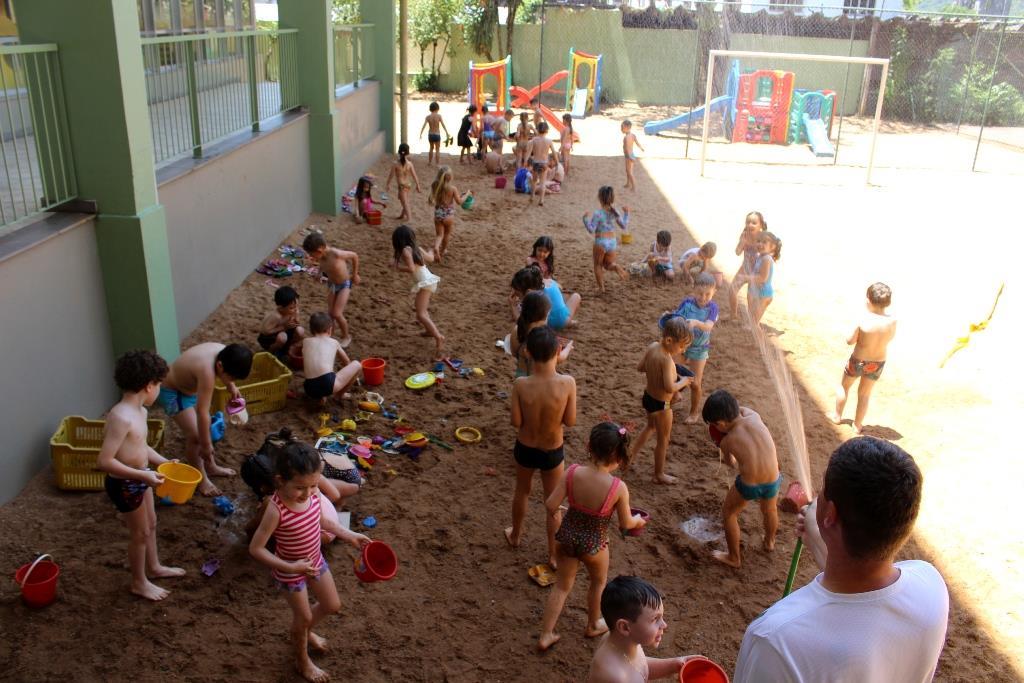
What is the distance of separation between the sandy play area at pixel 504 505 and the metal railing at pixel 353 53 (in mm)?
4218

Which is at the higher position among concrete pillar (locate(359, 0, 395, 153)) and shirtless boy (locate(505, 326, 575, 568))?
concrete pillar (locate(359, 0, 395, 153))

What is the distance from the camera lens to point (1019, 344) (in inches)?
358

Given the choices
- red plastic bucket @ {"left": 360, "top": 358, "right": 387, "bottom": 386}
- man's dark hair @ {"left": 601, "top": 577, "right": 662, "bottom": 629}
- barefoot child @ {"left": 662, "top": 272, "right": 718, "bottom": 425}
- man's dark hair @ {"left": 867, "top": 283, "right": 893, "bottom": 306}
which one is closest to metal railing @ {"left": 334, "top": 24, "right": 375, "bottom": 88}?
red plastic bucket @ {"left": 360, "top": 358, "right": 387, "bottom": 386}

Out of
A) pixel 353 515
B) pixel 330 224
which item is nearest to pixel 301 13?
pixel 330 224

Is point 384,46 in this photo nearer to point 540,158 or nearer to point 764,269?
point 540,158

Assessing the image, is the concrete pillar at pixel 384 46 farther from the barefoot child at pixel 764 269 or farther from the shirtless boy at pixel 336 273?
the barefoot child at pixel 764 269

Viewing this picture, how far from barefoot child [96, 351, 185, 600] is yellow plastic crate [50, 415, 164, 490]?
1.10m

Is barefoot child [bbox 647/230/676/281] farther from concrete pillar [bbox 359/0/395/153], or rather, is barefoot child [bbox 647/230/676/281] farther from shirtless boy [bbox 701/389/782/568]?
concrete pillar [bbox 359/0/395/153]

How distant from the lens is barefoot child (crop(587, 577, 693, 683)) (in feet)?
10.5

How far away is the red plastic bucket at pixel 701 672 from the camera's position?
3.57 m

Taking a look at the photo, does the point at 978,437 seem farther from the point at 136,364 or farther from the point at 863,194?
the point at 863,194

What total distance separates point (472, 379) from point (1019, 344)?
625 centimetres

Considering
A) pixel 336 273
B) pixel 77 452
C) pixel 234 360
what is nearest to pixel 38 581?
pixel 77 452

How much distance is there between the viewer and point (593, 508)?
166 inches
